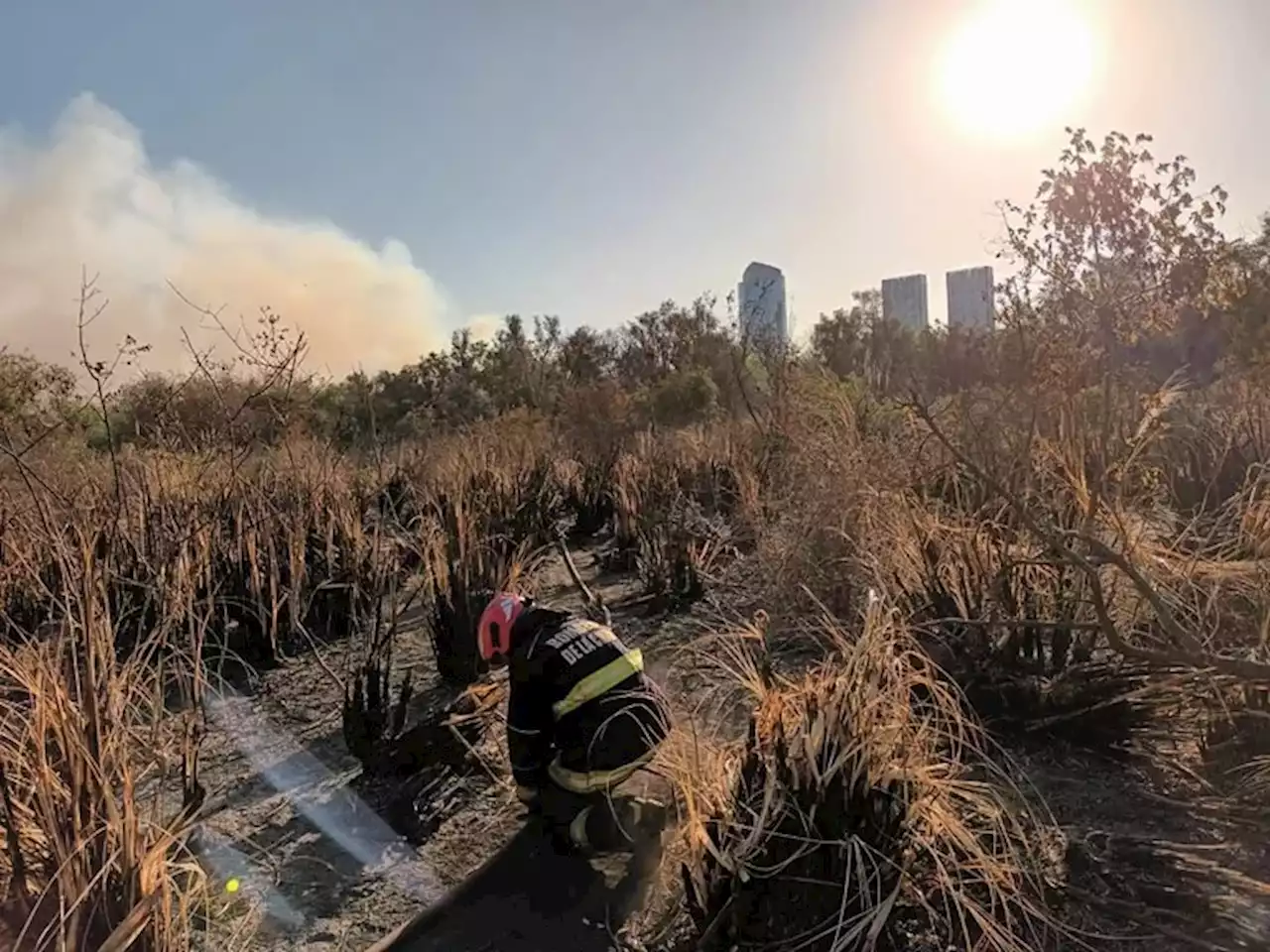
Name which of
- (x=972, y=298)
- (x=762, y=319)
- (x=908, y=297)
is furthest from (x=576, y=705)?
(x=908, y=297)

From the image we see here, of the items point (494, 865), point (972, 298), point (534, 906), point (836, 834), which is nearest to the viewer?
point (836, 834)

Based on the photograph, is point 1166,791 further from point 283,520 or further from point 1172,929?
point 283,520

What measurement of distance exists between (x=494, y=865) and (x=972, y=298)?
13483 millimetres

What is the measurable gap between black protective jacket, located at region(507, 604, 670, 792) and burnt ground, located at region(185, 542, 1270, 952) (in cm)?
32

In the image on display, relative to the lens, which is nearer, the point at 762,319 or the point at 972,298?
the point at 762,319

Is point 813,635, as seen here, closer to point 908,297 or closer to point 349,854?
point 349,854

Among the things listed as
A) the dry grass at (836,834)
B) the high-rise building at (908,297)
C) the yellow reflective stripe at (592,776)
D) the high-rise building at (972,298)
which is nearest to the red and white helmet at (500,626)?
the yellow reflective stripe at (592,776)

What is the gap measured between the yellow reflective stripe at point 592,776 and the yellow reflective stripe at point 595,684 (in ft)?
0.54

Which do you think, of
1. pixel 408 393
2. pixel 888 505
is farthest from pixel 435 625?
pixel 408 393

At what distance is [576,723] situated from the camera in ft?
8.84

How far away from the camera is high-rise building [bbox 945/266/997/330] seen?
10.1 meters

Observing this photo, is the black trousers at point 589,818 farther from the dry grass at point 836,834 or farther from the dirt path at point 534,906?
the dry grass at point 836,834

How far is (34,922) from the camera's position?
70.6 inches

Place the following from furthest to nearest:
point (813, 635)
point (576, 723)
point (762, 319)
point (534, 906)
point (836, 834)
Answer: point (762, 319) → point (813, 635) → point (576, 723) → point (534, 906) → point (836, 834)
